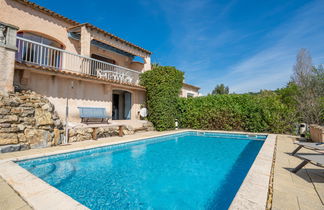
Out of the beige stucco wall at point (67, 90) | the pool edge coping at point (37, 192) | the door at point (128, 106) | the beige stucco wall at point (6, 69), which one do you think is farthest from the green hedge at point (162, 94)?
the pool edge coping at point (37, 192)

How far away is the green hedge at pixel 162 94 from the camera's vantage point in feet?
40.7

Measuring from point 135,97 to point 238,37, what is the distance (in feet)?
39.1

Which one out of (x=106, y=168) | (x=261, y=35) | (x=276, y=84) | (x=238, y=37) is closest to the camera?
(x=106, y=168)

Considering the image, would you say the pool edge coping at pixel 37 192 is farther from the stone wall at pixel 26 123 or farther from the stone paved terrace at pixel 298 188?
the stone wall at pixel 26 123

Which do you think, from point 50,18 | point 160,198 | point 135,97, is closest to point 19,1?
point 50,18

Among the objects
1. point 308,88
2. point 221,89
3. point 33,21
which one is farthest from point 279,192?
point 221,89

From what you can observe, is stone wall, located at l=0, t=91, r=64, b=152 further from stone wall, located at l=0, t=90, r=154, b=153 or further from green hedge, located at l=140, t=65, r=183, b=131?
green hedge, located at l=140, t=65, r=183, b=131

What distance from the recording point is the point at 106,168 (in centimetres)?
496

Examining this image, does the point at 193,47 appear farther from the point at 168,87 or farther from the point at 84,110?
the point at 84,110

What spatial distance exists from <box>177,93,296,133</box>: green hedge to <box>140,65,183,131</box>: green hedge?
1627 millimetres

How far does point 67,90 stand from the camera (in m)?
8.98

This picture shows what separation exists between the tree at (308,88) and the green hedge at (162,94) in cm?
891

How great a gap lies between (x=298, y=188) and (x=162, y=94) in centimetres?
1006

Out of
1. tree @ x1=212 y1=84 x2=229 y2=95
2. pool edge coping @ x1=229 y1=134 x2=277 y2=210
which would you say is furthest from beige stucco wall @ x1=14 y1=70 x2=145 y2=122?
tree @ x1=212 y1=84 x2=229 y2=95
